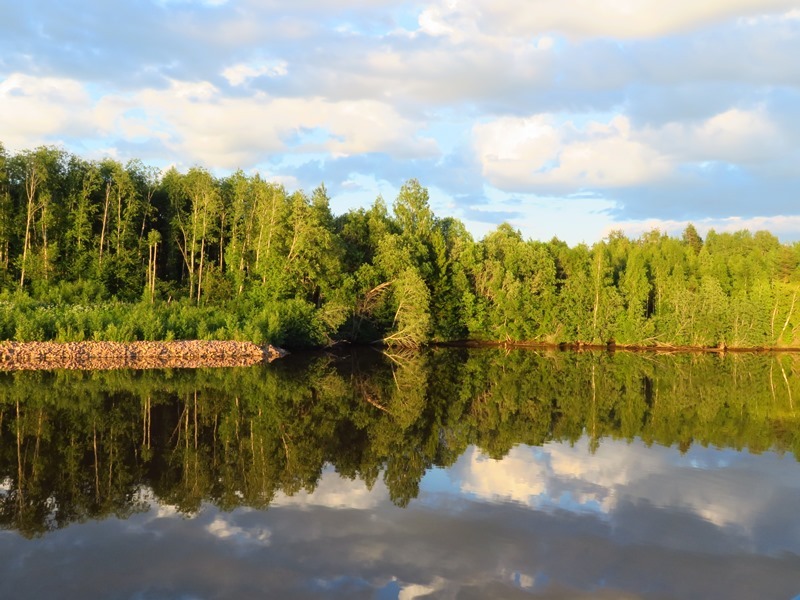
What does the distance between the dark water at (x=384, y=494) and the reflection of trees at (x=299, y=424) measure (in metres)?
0.08

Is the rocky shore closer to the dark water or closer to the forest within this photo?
the forest

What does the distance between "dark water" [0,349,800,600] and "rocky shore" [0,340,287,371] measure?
4638 mm

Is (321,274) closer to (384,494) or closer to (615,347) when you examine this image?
(615,347)

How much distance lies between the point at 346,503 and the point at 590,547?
3.97 m

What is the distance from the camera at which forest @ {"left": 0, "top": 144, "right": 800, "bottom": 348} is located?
38250mm

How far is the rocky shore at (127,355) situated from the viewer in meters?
26.2

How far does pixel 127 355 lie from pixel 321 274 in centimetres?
1550

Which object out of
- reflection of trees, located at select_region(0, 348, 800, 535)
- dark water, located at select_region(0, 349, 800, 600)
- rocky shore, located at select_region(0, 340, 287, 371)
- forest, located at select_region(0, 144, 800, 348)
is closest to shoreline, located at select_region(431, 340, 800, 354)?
forest, located at select_region(0, 144, 800, 348)

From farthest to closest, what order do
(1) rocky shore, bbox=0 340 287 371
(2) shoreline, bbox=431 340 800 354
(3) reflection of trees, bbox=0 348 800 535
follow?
1. (2) shoreline, bbox=431 340 800 354
2. (1) rocky shore, bbox=0 340 287 371
3. (3) reflection of trees, bbox=0 348 800 535

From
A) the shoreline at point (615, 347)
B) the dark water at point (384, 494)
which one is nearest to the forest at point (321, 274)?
the shoreline at point (615, 347)

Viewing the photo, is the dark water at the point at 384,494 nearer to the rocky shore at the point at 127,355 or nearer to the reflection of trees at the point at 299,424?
the reflection of trees at the point at 299,424

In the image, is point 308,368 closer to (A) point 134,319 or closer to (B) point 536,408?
(A) point 134,319

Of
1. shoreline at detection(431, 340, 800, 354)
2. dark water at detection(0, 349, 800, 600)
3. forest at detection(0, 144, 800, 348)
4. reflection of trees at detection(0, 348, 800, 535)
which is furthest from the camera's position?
shoreline at detection(431, 340, 800, 354)

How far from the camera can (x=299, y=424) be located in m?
16.4
